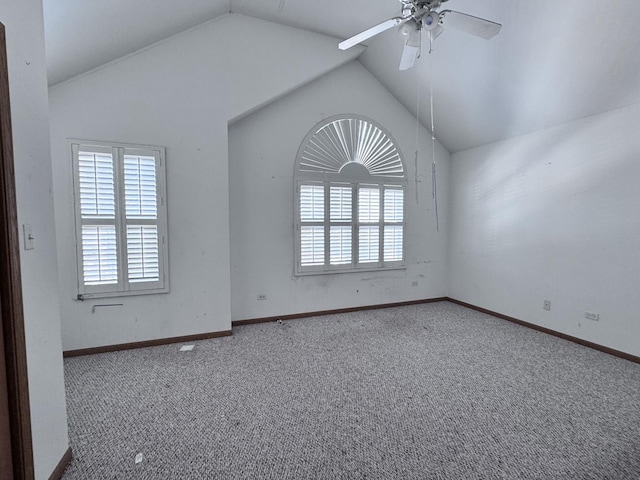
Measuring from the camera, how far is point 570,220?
319 centimetres

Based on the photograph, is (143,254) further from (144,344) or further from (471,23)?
(471,23)

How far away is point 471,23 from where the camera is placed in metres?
1.90

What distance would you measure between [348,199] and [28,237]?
134 inches

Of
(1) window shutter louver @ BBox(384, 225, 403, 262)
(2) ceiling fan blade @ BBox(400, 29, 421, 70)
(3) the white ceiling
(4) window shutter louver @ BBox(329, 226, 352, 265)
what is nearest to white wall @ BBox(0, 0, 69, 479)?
(3) the white ceiling

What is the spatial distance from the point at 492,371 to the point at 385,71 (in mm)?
3900

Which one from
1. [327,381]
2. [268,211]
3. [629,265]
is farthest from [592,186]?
[268,211]

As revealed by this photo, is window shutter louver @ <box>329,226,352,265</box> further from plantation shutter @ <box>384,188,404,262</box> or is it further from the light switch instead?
the light switch

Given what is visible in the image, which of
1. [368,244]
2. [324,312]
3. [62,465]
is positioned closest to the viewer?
[62,465]

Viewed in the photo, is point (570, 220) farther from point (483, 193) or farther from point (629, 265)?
point (483, 193)

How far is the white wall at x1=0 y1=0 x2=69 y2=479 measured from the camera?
1.25 metres

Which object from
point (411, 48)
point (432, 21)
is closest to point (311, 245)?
point (411, 48)

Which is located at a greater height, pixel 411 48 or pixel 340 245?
pixel 411 48

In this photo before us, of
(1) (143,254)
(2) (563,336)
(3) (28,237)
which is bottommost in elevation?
(2) (563,336)

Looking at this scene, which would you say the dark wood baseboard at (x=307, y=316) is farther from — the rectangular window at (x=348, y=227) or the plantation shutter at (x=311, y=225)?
the plantation shutter at (x=311, y=225)
